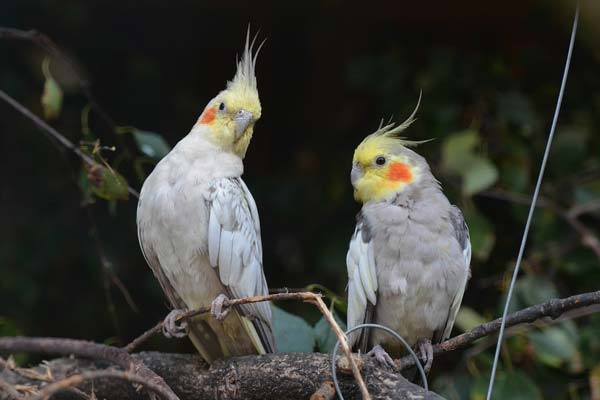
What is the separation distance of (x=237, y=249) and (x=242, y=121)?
1.42 ft

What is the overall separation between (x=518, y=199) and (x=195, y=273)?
5.78 ft

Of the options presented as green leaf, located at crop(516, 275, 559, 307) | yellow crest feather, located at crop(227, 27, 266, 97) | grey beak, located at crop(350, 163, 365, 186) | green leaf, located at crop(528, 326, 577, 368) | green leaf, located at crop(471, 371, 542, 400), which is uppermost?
yellow crest feather, located at crop(227, 27, 266, 97)

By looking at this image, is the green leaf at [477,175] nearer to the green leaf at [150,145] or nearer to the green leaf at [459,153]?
the green leaf at [459,153]

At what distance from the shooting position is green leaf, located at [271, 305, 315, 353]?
2557 millimetres

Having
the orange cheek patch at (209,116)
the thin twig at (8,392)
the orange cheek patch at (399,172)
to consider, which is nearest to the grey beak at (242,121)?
the orange cheek patch at (209,116)

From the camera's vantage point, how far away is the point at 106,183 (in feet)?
7.77

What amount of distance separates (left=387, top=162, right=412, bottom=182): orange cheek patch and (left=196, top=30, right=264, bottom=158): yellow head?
0.48 m

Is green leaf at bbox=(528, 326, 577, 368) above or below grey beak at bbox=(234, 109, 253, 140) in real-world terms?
below

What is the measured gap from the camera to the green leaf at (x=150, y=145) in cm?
271

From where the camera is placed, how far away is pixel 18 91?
4363 millimetres

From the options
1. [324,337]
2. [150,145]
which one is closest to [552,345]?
[324,337]

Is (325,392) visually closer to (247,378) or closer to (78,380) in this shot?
(247,378)

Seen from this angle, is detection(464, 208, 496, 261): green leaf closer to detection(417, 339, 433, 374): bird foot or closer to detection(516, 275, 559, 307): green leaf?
detection(516, 275, 559, 307): green leaf

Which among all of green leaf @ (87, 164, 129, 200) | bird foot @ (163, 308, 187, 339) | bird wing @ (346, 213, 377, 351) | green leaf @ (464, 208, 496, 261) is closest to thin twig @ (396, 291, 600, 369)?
bird wing @ (346, 213, 377, 351)
